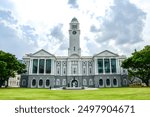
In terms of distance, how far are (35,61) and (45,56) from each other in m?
3.39

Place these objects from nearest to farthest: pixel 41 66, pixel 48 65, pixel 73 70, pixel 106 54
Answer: pixel 48 65, pixel 41 66, pixel 106 54, pixel 73 70

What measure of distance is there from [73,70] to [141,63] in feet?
80.2

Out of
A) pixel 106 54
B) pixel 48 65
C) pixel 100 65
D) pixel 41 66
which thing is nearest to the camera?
pixel 100 65

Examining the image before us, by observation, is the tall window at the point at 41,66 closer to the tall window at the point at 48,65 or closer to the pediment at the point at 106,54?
the tall window at the point at 48,65

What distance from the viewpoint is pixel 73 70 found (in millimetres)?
77250

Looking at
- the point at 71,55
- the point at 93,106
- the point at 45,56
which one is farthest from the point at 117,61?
the point at 93,106

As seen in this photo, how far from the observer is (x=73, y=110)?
9.73m

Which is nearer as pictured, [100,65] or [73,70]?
[100,65]

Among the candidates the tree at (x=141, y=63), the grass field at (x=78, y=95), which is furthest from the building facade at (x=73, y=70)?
the grass field at (x=78, y=95)

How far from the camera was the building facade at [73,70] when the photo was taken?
75.2 metres

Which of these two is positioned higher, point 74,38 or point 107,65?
point 74,38

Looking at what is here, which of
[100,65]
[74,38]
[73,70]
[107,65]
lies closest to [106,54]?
[107,65]

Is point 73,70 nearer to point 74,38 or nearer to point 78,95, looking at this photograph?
point 74,38

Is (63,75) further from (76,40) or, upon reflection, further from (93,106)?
(93,106)
